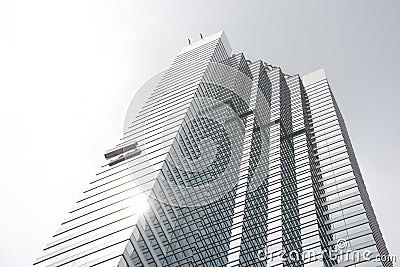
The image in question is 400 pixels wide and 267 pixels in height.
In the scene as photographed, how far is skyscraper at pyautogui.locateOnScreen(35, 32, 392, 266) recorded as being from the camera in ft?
221

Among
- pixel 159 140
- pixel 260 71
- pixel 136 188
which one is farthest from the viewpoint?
pixel 260 71

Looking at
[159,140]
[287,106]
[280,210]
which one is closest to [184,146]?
[159,140]

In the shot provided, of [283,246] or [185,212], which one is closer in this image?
[283,246]

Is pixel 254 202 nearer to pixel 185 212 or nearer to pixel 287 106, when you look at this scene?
pixel 185 212

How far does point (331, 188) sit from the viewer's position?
278 feet

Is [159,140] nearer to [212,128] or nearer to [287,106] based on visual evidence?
[212,128]

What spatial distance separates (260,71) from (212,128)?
41353 mm

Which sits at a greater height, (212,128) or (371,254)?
(212,128)

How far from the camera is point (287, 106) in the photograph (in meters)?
123

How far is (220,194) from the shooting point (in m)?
86.4

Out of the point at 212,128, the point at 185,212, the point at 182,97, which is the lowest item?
the point at 185,212

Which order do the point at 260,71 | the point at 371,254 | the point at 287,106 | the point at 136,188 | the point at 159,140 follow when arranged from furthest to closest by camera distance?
the point at 260,71 < the point at 287,106 < the point at 159,140 < the point at 136,188 < the point at 371,254

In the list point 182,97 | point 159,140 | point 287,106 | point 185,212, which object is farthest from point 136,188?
point 287,106

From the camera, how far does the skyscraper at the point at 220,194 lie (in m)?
67.4
